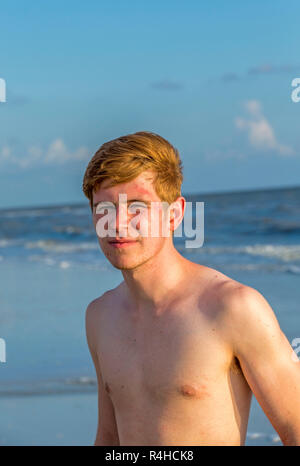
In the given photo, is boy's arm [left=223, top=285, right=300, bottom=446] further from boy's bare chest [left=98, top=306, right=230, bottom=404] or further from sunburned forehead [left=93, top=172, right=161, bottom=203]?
sunburned forehead [left=93, top=172, right=161, bottom=203]

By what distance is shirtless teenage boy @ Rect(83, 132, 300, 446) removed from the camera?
1.83 m

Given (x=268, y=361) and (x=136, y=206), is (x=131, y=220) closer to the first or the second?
(x=136, y=206)

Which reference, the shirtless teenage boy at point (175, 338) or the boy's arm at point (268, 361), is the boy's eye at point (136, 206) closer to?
the shirtless teenage boy at point (175, 338)

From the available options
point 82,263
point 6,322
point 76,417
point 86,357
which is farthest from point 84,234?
point 76,417

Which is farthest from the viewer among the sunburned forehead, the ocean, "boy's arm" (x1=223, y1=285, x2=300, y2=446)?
the ocean

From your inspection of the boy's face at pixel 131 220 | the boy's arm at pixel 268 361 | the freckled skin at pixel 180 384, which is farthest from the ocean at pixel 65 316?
the boy's face at pixel 131 220

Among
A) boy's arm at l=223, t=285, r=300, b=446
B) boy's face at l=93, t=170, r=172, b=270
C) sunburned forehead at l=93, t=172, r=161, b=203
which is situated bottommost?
boy's arm at l=223, t=285, r=300, b=446

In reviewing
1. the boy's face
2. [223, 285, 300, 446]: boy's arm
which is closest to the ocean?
[223, 285, 300, 446]: boy's arm

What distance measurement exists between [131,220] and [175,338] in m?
0.38

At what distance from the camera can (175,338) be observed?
202cm

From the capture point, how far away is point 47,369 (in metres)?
6.04

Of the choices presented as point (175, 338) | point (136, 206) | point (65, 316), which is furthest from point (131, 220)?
point (65, 316)

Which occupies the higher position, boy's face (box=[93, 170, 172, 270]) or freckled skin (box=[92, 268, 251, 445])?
boy's face (box=[93, 170, 172, 270])

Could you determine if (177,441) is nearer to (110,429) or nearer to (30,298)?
(110,429)
